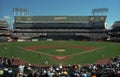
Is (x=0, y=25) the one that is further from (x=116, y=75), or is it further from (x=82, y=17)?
(x=116, y=75)

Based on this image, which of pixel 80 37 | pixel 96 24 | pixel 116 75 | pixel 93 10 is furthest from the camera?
pixel 93 10

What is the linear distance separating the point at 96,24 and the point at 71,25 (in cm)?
924

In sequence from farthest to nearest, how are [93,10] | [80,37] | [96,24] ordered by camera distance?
[93,10] → [96,24] → [80,37]

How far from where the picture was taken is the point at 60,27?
101625mm

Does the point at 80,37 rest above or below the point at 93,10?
below

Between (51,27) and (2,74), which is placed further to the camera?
(51,27)

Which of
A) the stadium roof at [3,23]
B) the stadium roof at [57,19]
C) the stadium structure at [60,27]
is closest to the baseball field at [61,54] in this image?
the stadium structure at [60,27]

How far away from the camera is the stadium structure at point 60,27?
94.1 metres

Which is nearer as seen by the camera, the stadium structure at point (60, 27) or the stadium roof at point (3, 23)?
the stadium structure at point (60, 27)

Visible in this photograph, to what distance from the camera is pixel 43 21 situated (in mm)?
104125

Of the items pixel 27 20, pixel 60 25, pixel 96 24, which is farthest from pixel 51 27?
pixel 96 24

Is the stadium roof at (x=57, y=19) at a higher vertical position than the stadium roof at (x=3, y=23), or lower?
higher

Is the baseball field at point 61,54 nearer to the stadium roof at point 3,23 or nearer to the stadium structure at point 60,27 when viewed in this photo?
the stadium structure at point 60,27

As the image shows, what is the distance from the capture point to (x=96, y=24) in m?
99.7
